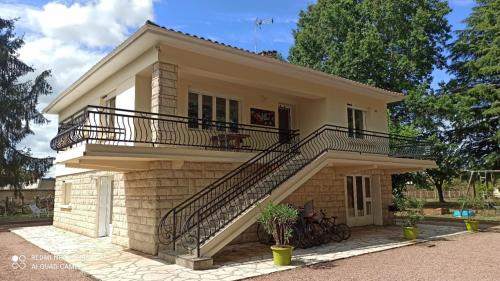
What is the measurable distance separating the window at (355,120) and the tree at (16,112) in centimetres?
2043

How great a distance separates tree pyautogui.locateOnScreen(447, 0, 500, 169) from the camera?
24539 mm

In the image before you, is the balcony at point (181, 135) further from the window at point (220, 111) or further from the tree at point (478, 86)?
the tree at point (478, 86)

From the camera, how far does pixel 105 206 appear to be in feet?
44.5

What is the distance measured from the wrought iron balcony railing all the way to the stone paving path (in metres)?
2.84

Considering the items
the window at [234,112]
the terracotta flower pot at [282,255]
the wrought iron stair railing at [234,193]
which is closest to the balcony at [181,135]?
the window at [234,112]

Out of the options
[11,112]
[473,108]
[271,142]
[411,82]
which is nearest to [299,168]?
[271,142]

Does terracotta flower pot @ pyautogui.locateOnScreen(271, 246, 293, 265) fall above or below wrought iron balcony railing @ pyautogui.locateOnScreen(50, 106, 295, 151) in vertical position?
below

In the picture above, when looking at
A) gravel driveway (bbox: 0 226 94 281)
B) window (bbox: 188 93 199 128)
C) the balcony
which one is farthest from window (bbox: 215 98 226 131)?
gravel driveway (bbox: 0 226 94 281)

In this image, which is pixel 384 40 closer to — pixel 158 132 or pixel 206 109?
pixel 206 109

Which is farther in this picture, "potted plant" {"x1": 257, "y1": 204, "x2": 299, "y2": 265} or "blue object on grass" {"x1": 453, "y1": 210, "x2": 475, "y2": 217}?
"blue object on grass" {"x1": 453, "y1": 210, "x2": 475, "y2": 217}

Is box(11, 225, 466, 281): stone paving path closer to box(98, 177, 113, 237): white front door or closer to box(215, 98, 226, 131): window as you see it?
box(98, 177, 113, 237): white front door

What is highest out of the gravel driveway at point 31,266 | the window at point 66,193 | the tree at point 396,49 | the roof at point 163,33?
the tree at point 396,49

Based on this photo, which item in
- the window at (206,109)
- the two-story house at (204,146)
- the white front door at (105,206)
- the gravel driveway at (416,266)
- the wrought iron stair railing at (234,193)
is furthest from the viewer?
the white front door at (105,206)

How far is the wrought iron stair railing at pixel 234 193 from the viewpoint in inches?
368
